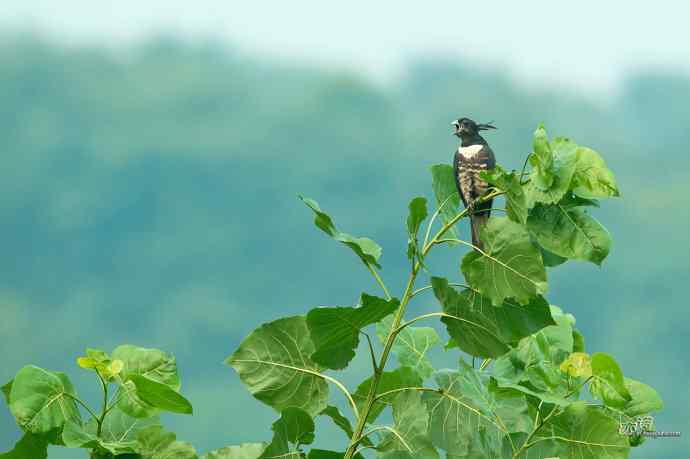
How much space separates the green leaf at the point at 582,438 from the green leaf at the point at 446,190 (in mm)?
712

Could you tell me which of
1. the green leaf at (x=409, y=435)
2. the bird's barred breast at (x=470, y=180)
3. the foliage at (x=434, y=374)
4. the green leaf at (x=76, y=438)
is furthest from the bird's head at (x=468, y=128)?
the green leaf at (x=76, y=438)

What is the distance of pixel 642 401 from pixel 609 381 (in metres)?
0.42

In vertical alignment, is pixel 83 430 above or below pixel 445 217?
below

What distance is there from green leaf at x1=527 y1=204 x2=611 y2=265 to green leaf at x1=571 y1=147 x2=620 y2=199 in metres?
0.07

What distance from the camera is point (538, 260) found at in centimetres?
231

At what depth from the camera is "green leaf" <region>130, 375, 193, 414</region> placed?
96.4 inches

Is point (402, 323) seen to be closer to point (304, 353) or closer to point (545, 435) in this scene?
point (304, 353)

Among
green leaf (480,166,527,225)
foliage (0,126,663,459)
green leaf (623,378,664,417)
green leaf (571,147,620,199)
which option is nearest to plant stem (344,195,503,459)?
foliage (0,126,663,459)

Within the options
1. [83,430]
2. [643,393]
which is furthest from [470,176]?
[83,430]

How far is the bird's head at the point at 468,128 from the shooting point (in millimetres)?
3787

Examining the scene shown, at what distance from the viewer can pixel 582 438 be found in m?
2.60

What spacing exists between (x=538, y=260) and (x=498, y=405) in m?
0.75

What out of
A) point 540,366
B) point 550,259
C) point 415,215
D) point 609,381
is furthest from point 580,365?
point 415,215

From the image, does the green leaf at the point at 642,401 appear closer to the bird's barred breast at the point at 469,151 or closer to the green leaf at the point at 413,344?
the green leaf at the point at 413,344
